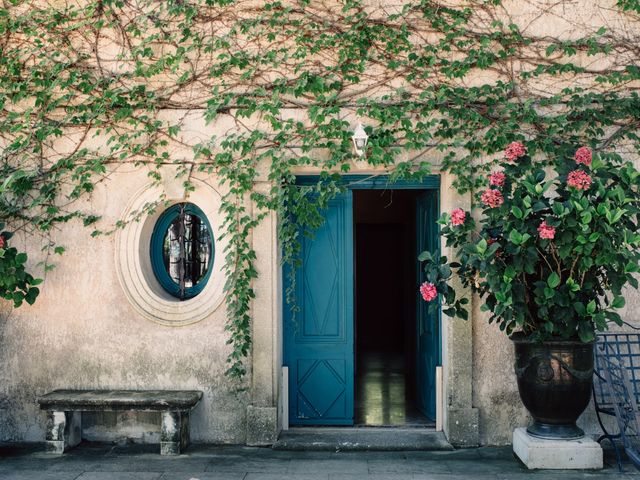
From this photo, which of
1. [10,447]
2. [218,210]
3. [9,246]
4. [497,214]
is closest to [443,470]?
[497,214]

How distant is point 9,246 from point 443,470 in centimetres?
423

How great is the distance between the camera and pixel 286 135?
20.4 feet

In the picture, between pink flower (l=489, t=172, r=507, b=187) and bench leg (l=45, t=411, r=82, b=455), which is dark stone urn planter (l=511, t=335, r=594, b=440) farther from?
bench leg (l=45, t=411, r=82, b=455)

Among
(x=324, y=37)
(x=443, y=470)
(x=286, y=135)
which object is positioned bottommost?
(x=443, y=470)

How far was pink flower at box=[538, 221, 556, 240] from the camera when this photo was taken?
16.0 ft

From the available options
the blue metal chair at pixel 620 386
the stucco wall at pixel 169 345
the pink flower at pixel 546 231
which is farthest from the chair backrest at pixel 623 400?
the pink flower at pixel 546 231

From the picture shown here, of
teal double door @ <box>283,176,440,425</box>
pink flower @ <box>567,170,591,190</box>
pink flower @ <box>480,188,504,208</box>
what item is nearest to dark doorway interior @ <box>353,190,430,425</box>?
teal double door @ <box>283,176,440,425</box>

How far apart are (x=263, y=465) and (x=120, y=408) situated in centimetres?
130

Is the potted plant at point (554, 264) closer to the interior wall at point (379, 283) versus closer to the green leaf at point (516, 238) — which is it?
the green leaf at point (516, 238)

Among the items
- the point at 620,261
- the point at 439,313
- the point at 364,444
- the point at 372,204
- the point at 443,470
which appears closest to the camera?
the point at 620,261

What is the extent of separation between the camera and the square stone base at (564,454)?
17.5 feet

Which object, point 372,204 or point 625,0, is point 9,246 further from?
point 372,204

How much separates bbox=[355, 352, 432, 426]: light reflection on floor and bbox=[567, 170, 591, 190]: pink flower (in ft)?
9.46

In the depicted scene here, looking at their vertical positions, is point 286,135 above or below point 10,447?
above
